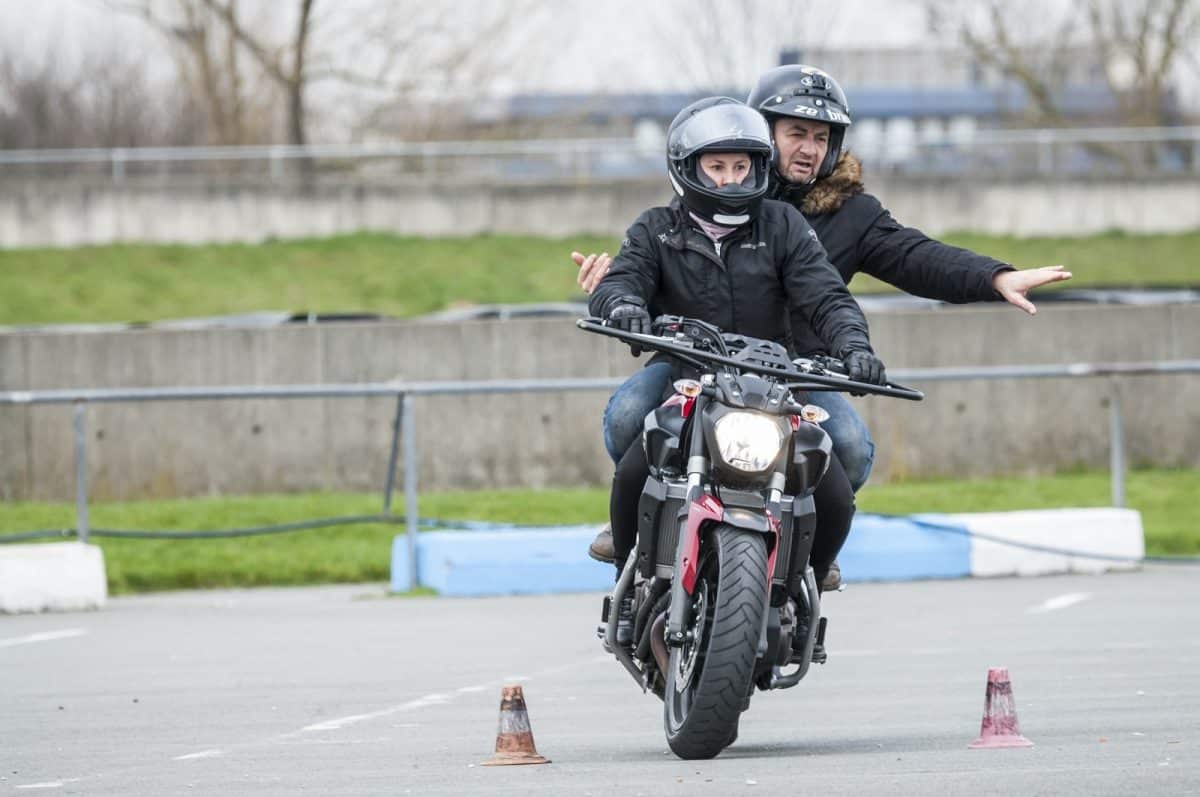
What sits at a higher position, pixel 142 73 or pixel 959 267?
pixel 142 73

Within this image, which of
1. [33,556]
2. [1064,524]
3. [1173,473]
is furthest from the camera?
[1173,473]

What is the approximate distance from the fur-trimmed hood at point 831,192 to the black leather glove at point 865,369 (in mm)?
1371

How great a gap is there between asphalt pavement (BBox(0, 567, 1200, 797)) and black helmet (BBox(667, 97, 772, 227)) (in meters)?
1.65

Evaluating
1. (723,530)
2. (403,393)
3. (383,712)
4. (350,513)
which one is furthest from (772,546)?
(350,513)

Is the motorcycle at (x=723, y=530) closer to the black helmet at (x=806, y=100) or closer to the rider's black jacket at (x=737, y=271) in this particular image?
the rider's black jacket at (x=737, y=271)

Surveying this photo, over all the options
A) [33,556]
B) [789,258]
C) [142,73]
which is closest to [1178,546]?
[33,556]

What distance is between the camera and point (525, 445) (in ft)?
64.1

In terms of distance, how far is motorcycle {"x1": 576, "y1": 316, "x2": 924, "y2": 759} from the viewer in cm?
603

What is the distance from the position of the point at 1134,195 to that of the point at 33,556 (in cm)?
2434

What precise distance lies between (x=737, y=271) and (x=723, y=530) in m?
1.11

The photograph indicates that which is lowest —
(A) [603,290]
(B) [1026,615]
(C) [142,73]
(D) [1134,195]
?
(B) [1026,615]

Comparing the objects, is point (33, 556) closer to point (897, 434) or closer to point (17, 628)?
→ point (17, 628)

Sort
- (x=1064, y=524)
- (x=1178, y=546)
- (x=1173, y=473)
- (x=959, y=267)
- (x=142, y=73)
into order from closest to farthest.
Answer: (x=959, y=267) → (x=1064, y=524) → (x=1178, y=546) → (x=1173, y=473) → (x=142, y=73)

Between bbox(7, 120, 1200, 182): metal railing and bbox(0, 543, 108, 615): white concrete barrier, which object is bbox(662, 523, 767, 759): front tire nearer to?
bbox(0, 543, 108, 615): white concrete barrier
